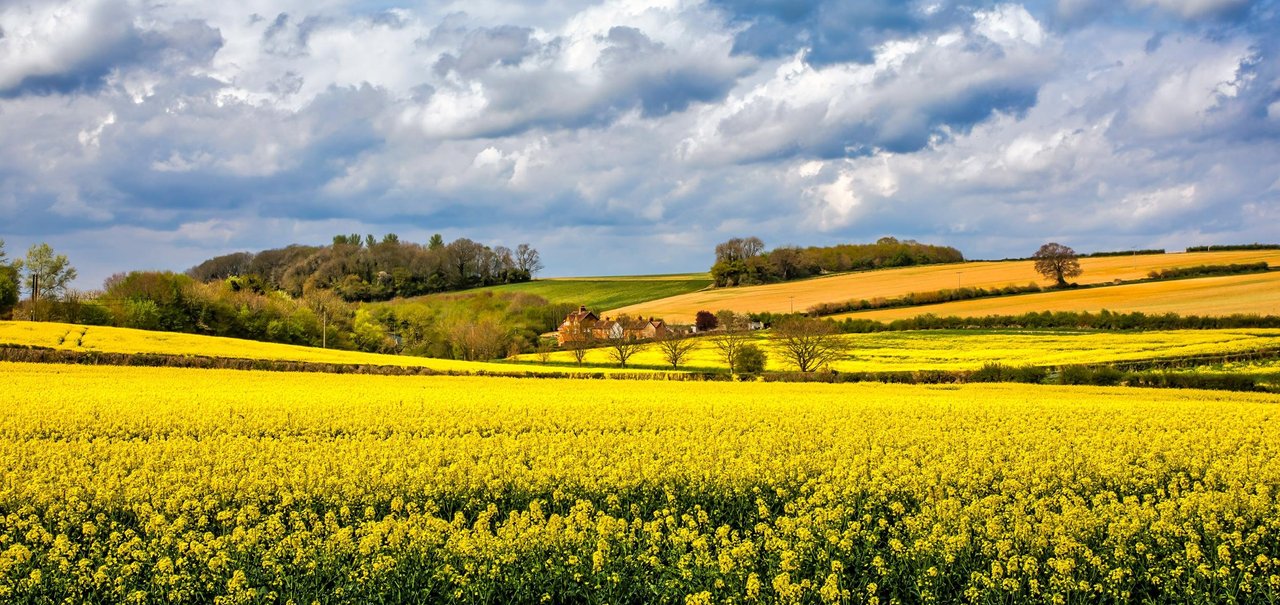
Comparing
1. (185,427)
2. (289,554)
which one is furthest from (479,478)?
(185,427)

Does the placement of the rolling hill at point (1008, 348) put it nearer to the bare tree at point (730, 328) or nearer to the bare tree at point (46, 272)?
the bare tree at point (730, 328)

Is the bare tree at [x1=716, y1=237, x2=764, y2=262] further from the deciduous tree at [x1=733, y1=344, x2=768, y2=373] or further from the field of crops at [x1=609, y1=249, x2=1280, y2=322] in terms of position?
the deciduous tree at [x1=733, y1=344, x2=768, y2=373]

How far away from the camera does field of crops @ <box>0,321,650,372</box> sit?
39.4 m

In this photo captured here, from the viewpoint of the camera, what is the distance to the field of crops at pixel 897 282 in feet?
279

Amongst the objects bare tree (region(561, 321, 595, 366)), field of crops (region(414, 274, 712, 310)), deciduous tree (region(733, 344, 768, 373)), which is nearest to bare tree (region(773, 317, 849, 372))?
deciduous tree (region(733, 344, 768, 373))

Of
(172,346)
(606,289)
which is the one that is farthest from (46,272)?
(606,289)

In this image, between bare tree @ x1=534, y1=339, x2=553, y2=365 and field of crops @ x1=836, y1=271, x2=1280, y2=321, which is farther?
bare tree @ x1=534, y1=339, x2=553, y2=365

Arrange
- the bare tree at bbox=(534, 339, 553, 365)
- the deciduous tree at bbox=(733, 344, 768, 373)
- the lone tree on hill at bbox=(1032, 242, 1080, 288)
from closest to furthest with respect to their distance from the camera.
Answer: the deciduous tree at bbox=(733, 344, 768, 373)
the bare tree at bbox=(534, 339, 553, 365)
the lone tree on hill at bbox=(1032, 242, 1080, 288)

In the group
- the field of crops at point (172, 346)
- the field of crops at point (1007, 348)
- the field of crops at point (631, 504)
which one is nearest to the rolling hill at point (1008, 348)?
the field of crops at point (1007, 348)

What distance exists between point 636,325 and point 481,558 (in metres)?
72.1

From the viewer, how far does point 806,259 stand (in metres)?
124

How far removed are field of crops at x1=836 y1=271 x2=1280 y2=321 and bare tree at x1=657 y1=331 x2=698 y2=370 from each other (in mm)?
17976

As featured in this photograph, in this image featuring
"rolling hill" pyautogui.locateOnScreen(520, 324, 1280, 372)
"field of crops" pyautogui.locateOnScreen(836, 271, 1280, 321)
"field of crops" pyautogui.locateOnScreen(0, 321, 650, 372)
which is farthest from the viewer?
"field of crops" pyautogui.locateOnScreen(836, 271, 1280, 321)

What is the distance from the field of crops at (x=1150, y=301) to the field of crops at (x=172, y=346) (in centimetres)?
4262
